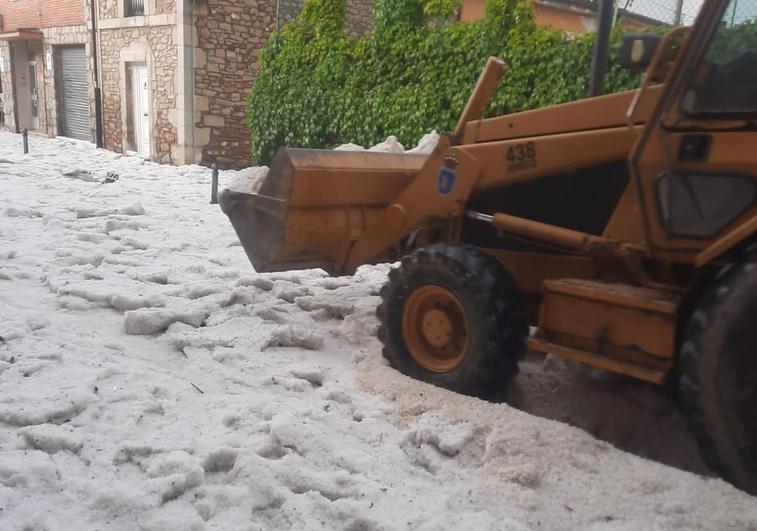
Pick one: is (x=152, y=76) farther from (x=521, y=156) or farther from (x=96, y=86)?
(x=521, y=156)

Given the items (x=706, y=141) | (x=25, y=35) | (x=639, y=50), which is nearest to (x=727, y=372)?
(x=706, y=141)

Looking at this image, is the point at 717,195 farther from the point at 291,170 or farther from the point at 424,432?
the point at 291,170

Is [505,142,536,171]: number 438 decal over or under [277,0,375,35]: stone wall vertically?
under

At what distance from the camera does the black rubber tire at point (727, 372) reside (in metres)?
2.65

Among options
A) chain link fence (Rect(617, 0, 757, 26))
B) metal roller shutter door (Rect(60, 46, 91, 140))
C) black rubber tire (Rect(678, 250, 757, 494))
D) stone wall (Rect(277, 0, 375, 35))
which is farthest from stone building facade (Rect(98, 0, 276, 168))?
black rubber tire (Rect(678, 250, 757, 494))

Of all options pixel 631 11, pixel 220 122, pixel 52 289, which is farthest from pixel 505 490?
pixel 220 122

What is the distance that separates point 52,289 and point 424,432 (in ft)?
11.5

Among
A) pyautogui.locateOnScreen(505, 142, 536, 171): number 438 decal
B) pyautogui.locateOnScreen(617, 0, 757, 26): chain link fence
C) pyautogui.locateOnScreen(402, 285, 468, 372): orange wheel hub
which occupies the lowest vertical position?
pyautogui.locateOnScreen(402, 285, 468, 372): orange wheel hub

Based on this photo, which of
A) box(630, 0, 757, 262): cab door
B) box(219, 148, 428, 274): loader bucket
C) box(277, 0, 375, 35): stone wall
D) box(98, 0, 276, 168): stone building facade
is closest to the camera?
box(630, 0, 757, 262): cab door

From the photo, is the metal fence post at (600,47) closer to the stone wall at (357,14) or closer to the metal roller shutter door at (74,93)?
the stone wall at (357,14)

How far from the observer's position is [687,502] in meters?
2.70

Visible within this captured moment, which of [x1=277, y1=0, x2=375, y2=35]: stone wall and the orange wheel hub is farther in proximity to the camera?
[x1=277, y1=0, x2=375, y2=35]: stone wall

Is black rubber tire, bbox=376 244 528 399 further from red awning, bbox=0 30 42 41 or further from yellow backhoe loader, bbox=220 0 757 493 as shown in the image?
red awning, bbox=0 30 42 41

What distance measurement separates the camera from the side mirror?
3113 millimetres
